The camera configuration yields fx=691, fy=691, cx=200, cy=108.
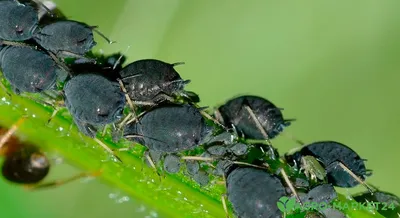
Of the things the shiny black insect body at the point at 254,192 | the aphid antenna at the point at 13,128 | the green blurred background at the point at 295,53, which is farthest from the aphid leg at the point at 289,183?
the green blurred background at the point at 295,53

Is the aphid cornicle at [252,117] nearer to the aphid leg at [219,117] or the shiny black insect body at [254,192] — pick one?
the aphid leg at [219,117]

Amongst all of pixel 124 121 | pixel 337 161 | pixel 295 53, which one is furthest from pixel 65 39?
pixel 295 53

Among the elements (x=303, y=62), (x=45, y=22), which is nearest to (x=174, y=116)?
(x=45, y=22)

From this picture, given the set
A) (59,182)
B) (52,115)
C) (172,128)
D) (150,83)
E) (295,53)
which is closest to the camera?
(172,128)

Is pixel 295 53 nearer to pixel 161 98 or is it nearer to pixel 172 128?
pixel 161 98

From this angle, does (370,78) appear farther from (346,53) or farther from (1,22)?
(1,22)

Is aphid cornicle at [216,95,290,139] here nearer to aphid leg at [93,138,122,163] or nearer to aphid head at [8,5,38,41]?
aphid leg at [93,138,122,163]
